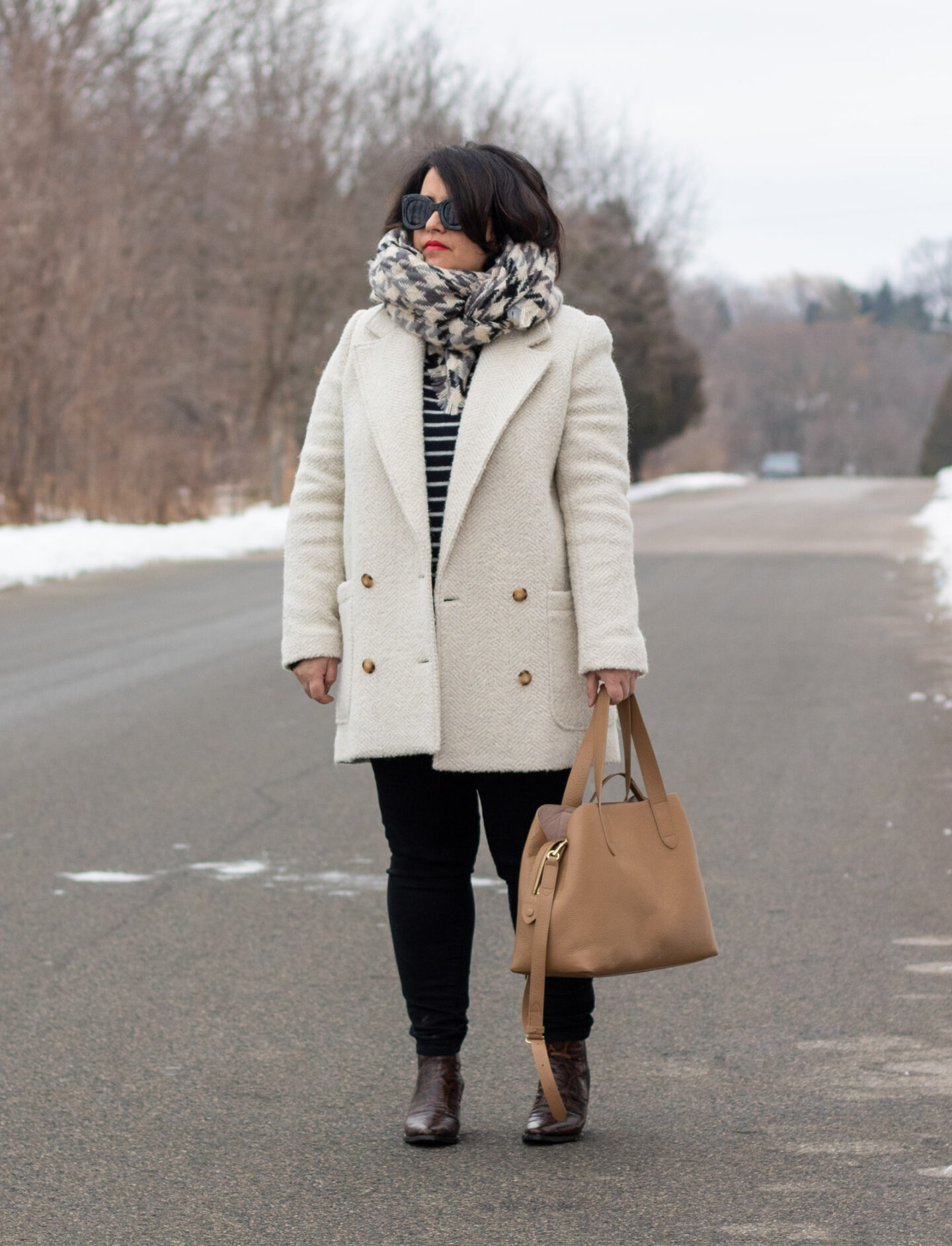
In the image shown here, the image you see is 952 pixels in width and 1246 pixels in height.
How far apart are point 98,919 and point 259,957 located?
65cm

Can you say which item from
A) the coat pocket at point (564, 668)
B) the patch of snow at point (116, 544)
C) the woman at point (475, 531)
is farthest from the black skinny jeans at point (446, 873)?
the patch of snow at point (116, 544)

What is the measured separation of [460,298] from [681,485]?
46.4 metres

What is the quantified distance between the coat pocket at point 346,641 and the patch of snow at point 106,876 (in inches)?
94.8

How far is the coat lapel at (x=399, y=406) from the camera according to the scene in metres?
3.18

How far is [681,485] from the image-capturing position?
49094 mm

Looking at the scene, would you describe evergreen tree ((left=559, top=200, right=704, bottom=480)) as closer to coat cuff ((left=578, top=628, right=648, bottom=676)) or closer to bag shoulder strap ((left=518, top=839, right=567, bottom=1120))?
coat cuff ((left=578, top=628, right=648, bottom=676))

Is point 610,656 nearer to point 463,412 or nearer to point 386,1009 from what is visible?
point 463,412

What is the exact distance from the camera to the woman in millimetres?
3182

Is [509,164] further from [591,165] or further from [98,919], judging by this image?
[591,165]

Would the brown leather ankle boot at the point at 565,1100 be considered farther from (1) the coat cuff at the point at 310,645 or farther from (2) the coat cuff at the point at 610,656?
(1) the coat cuff at the point at 310,645

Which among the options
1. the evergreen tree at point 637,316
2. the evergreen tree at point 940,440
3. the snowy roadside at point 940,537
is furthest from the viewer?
the evergreen tree at point 940,440

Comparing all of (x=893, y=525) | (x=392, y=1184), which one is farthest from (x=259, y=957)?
(x=893, y=525)

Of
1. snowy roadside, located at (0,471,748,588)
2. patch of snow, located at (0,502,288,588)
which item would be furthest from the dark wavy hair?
patch of snow, located at (0,502,288,588)

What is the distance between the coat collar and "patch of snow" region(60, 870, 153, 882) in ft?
8.93
